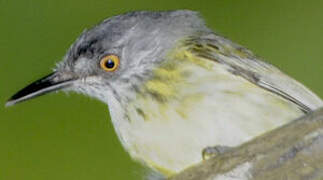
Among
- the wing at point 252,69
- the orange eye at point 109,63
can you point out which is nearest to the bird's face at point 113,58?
the orange eye at point 109,63

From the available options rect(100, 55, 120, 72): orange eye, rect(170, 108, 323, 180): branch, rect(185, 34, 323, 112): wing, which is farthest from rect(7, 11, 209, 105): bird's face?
rect(170, 108, 323, 180): branch

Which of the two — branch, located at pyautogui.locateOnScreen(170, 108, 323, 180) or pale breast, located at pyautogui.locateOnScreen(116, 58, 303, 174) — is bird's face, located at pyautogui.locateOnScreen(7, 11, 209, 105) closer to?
pale breast, located at pyautogui.locateOnScreen(116, 58, 303, 174)

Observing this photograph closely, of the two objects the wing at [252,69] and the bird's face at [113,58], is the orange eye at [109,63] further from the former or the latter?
the wing at [252,69]

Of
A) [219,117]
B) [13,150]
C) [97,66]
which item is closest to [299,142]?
[219,117]

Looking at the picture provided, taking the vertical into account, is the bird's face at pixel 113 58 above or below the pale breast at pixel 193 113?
above

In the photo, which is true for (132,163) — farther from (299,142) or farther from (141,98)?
(299,142)

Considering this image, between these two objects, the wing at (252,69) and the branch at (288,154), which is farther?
the wing at (252,69)
